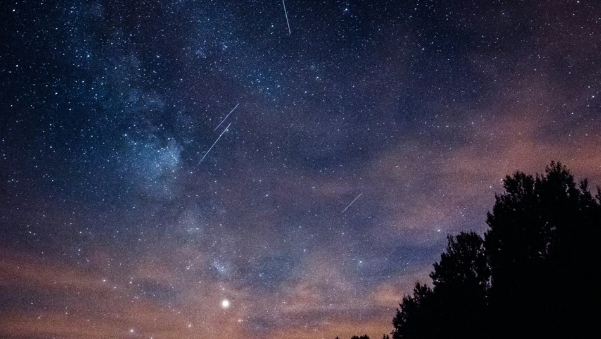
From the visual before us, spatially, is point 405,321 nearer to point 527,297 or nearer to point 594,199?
point 527,297

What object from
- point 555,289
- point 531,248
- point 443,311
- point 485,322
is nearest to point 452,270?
point 443,311

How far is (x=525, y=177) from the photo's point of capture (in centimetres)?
1492

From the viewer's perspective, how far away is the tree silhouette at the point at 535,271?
1098 centimetres

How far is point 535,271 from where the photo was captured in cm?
1242

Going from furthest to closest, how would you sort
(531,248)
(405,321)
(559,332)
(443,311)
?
1. (405,321)
2. (443,311)
3. (531,248)
4. (559,332)

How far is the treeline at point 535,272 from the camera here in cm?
1095

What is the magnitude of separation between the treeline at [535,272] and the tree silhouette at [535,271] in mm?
26

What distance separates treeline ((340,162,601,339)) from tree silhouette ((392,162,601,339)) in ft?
0.09

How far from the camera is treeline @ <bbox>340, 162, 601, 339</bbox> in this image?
431 inches

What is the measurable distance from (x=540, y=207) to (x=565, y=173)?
5.62 feet

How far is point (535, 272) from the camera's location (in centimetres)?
1240

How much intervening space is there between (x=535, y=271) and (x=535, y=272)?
0.14 feet

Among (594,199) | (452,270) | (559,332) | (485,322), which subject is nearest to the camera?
(559,332)

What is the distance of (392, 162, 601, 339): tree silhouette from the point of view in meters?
11.0
